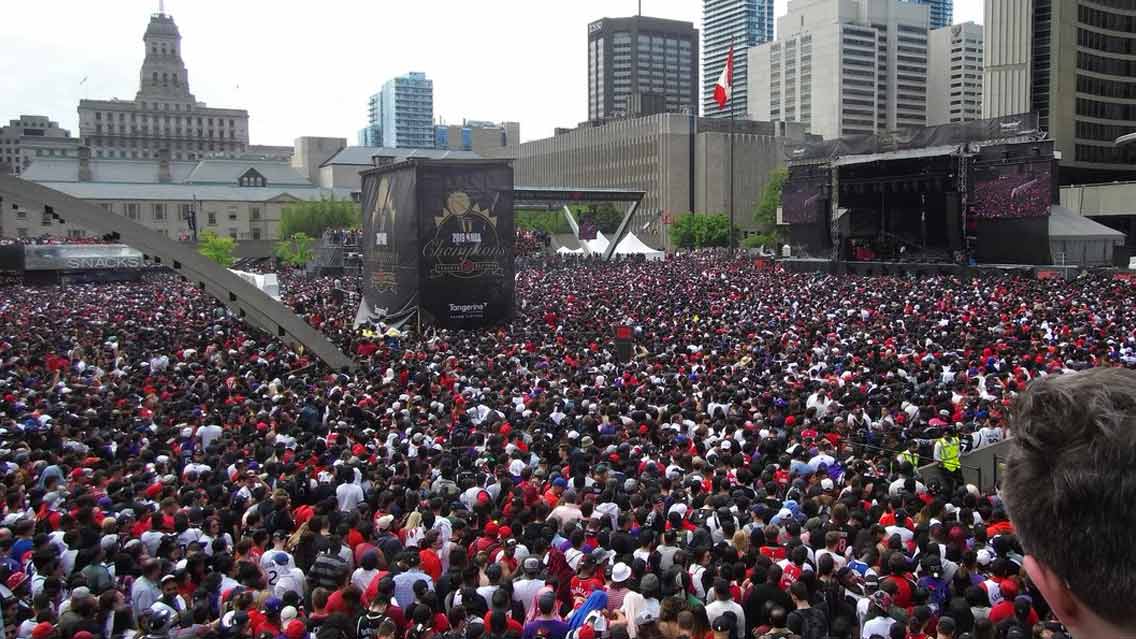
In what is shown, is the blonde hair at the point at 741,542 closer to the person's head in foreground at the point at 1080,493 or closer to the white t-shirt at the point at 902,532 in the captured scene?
the white t-shirt at the point at 902,532

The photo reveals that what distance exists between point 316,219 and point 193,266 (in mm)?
72532

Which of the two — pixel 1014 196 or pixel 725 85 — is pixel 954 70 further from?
pixel 1014 196

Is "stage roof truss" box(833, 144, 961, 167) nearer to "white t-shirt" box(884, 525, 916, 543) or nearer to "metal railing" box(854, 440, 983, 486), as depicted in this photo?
"metal railing" box(854, 440, 983, 486)

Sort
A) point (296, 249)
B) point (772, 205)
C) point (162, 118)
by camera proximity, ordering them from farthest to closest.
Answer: point (162, 118)
point (772, 205)
point (296, 249)

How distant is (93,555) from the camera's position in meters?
7.75

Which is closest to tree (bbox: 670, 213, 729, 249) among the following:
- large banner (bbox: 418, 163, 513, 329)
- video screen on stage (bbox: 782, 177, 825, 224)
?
video screen on stage (bbox: 782, 177, 825, 224)

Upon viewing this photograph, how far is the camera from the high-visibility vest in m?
11.3

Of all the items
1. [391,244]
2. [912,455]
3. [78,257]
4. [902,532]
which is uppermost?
[391,244]

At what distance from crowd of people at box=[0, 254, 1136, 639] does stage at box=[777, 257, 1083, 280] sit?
15385mm

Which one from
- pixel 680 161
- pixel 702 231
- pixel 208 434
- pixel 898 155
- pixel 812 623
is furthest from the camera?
pixel 680 161

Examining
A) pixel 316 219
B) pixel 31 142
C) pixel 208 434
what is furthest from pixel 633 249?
pixel 31 142

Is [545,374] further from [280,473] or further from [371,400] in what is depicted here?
[280,473]

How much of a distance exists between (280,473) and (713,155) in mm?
103959

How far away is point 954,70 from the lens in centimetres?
17350
